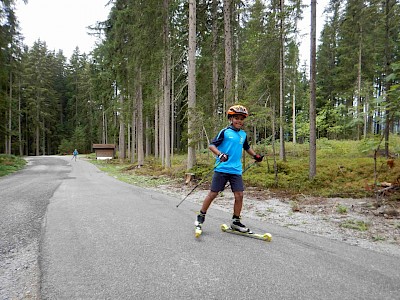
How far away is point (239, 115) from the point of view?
174 inches

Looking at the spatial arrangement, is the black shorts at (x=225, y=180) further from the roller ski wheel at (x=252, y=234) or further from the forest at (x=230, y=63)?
the forest at (x=230, y=63)

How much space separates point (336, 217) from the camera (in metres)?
5.73

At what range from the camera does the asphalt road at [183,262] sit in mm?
2539

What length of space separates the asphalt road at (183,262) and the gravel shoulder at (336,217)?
1.73ft

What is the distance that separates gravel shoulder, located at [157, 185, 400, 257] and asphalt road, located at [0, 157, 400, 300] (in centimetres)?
53

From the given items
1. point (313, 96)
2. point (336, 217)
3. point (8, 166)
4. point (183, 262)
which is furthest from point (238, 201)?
point (8, 166)

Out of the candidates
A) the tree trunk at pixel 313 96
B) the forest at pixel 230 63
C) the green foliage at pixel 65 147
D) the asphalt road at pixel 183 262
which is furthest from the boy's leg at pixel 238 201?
the green foliage at pixel 65 147

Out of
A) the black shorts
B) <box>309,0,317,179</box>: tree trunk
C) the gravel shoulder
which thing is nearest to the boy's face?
the black shorts

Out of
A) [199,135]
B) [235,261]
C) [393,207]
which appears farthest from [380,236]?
[199,135]

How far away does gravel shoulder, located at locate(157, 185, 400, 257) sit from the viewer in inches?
170

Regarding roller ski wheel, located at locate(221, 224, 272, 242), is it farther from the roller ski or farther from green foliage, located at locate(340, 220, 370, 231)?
green foliage, located at locate(340, 220, 370, 231)

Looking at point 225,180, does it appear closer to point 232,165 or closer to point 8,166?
point 232,165

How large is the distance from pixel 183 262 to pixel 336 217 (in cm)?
413

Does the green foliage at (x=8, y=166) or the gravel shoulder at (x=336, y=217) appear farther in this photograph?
the green foliage at (x=8, y=166)
